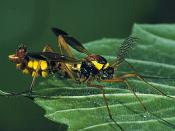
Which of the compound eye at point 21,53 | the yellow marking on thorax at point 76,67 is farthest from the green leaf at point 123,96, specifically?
the compound eye at point 21,53

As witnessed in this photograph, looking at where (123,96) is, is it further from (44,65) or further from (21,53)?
(21,53)

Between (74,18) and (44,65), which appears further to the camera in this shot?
(74,18)

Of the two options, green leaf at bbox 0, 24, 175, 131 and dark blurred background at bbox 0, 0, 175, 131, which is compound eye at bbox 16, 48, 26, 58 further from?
dark blurred background at bbox 0, 0, 175, 131

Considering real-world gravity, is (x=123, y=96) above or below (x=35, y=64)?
below

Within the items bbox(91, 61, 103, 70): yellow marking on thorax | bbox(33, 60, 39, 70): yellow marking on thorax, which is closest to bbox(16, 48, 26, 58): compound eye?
bbox(33, 60, 39, 70): yellow marking on thorax

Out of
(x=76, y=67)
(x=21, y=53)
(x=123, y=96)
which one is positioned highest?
(x=21, y=53)

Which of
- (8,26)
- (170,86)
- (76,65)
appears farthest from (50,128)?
(170,86)

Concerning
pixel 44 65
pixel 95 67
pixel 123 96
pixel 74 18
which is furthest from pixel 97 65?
pixel 74 18

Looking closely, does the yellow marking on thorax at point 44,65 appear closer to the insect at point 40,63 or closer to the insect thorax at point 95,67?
the insect at point 40,63

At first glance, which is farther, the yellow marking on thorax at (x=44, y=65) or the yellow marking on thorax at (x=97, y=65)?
the yellow marking on thorax at (x=97, y=65)
